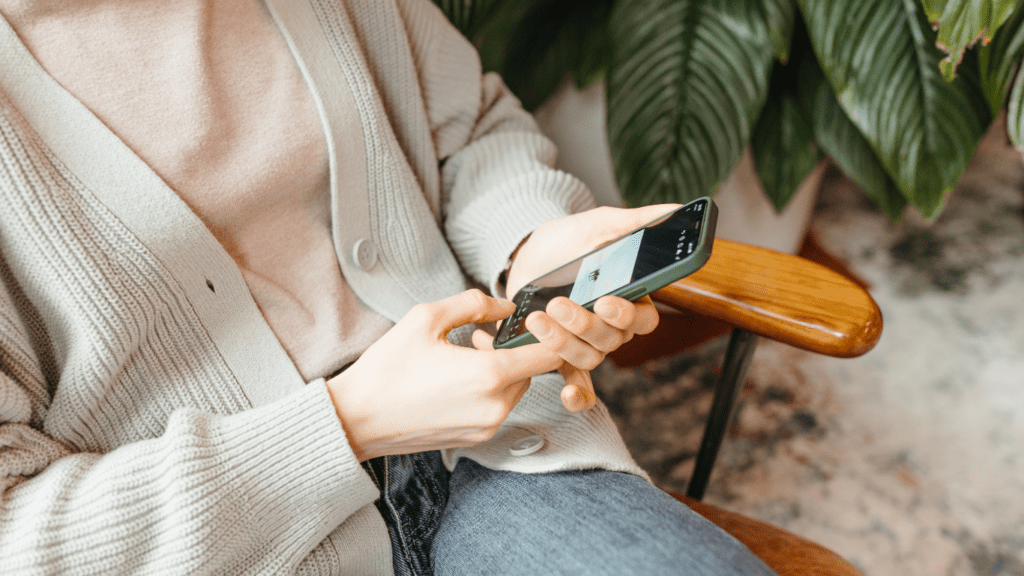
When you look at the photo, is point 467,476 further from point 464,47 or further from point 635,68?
point 635,68

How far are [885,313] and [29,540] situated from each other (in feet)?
4.88

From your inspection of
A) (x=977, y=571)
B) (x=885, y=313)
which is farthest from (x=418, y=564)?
(x=885, y=313)

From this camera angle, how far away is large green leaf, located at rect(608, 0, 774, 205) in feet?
3.00

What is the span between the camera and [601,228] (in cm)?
55

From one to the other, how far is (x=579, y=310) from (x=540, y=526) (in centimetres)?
18

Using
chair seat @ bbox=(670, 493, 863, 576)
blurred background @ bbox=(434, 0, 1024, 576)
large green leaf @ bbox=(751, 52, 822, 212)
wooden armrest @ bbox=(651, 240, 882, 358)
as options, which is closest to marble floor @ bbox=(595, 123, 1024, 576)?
blurred background @ bbox=(434, 0, 1024, 576)

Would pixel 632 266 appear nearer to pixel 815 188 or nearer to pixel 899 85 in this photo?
pixel 899 85

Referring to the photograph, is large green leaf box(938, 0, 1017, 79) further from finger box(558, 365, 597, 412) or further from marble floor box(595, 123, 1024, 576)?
marble floor box(595, 123, 1024, 576)

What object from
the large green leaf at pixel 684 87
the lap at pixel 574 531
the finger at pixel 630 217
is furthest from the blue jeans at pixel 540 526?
the large green leaf at pixel 684 87

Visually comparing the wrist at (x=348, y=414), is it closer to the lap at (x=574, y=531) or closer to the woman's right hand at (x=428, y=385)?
the woman's right hand at (x=428, y=385)

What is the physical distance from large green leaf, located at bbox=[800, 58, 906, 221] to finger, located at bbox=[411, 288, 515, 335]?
82 cm

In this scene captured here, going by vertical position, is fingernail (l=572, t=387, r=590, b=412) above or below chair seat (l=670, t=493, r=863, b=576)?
above

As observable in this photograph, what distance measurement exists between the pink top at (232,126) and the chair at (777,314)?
328 mm

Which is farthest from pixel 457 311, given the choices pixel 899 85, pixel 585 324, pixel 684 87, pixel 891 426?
pixel 891 426
